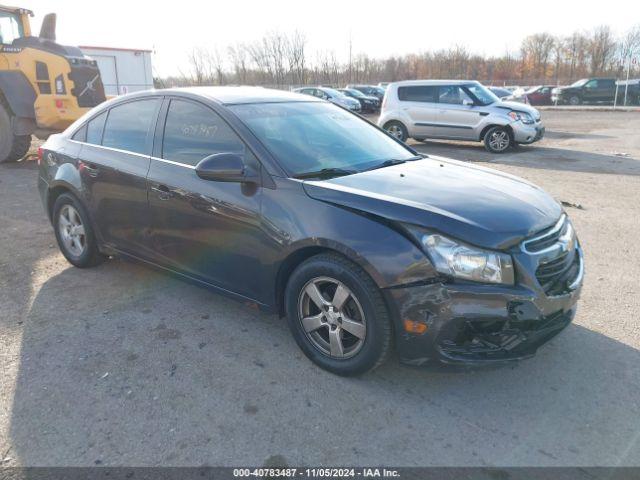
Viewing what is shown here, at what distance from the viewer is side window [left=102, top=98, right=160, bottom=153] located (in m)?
4.05

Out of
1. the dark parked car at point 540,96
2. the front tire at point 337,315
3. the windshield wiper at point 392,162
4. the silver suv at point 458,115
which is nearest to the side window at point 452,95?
the silver suv at point 458,115

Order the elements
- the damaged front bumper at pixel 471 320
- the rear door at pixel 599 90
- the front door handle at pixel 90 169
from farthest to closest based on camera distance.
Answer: the rear door at pixel 599 90 < the front door handle at pixel 90 169 < the damaged front bumper at pixel 471 320

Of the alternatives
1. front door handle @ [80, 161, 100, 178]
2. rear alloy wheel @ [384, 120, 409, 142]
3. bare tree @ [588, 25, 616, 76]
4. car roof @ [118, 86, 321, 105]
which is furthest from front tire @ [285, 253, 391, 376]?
bare tree @ [588, 25, 616, 76]

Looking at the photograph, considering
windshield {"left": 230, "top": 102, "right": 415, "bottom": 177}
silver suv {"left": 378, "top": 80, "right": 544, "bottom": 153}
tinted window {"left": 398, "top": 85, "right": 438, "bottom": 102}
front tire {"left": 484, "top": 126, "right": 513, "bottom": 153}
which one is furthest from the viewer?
tinted window {"left": 398, "top": 85, "right": 438, "bottom": 102}

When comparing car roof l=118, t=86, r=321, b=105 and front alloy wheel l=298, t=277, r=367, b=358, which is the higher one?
car roof l=118, t=86, r=321, b=105

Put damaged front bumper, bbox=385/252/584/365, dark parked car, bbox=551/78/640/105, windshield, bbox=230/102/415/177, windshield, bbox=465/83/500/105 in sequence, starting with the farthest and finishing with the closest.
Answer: dark parked car, bbox=551/78/640/105, windshield, bbox=465/83/500/105, windshield, bbox=230/102/415/177, damaged front bumper, bbox=385/252/584/365

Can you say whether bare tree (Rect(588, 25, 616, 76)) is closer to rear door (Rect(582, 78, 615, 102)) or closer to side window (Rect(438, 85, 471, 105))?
rear door (Rect(582, 78, 615, 102))

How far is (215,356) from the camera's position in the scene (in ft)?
11.1

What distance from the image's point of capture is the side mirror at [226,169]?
3164mm

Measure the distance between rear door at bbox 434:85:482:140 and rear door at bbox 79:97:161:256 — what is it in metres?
10.9

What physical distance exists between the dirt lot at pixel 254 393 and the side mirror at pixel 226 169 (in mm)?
1155

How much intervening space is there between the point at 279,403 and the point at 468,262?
1316mm

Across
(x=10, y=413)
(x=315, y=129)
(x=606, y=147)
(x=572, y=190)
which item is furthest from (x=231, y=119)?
(x=606, y=147)

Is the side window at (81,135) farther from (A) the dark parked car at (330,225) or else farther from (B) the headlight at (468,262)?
(B) the headlight at (468,262)
